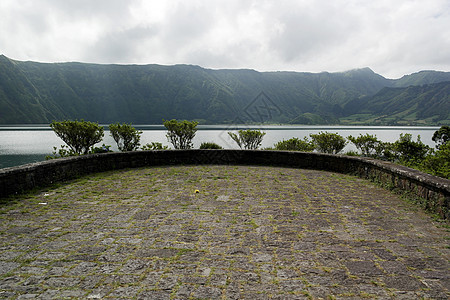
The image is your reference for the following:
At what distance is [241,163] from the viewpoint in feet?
39.5

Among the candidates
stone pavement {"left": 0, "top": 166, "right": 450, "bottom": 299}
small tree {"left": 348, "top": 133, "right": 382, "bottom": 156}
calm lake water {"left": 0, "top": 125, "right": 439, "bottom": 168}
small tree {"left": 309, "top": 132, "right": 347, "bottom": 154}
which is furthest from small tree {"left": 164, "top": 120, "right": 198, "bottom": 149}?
stone pavement {"left": 0, "top": 166, "right": 450, "bottom": 299}

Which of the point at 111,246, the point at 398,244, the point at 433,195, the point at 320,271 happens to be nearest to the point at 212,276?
the point at 320,271

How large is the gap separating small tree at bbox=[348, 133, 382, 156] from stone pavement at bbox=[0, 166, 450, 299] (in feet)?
41.6

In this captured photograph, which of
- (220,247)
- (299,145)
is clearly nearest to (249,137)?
(299,145)

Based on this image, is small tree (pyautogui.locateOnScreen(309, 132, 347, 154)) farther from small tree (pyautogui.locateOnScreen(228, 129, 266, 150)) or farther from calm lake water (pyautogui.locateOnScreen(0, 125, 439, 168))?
calm lake water (pyautogui.locateOnScreen(0, 125, 439, 168))

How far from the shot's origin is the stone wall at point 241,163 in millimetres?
5282

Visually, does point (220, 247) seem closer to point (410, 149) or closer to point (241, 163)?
point (241, 163)

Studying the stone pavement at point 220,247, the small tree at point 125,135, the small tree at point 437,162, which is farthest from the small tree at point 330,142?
the stone pavement at point 220,247

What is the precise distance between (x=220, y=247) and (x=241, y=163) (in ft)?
28.6

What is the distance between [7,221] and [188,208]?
9.55ft

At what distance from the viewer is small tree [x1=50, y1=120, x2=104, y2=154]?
12641 millimetres

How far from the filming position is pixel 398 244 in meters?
3.53

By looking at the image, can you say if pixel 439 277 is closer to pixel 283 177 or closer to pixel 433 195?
pixel 433 195

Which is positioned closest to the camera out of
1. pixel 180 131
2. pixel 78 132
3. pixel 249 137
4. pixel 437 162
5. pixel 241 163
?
pixel 437 162
